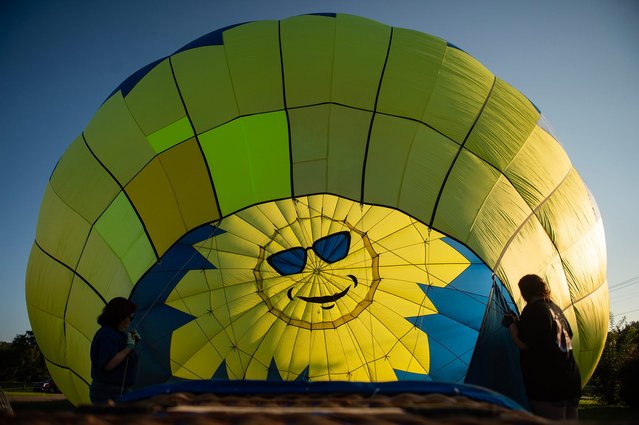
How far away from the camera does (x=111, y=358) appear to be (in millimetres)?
2635

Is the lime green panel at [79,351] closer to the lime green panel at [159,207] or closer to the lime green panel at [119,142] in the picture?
the lime green panel at [159,207]

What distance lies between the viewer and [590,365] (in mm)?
4172

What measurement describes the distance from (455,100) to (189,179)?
2.29 metres

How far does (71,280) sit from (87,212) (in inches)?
23.6

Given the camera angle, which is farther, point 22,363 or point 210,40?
point 22,363

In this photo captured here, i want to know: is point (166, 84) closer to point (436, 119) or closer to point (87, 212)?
point (87, 212)

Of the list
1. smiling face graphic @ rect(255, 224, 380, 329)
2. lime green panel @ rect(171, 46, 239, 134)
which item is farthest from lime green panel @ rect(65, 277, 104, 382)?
smiling face graphic @ rect(255, 224, 380, 329)

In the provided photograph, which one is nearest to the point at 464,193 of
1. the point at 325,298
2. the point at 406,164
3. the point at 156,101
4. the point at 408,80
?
the point at 406,164

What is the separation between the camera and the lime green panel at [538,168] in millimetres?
3891

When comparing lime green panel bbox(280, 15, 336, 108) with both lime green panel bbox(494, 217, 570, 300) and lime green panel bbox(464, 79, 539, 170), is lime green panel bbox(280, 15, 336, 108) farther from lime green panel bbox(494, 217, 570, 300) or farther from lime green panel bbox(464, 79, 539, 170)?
lime green panel bbox(494, 217, 570, 300)

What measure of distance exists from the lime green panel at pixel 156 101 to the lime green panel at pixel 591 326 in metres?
3.62

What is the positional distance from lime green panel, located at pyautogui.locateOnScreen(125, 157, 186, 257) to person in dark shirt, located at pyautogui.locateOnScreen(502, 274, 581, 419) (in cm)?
278

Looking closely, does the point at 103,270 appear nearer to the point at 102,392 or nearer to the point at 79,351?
the point at 79,351

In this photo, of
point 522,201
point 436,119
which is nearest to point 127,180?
point 436,119
